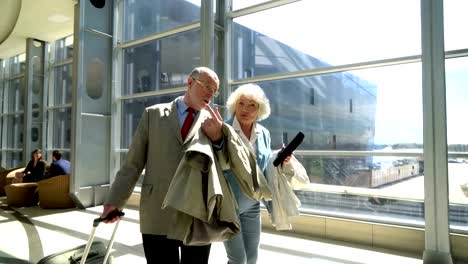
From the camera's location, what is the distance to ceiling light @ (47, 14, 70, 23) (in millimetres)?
7422

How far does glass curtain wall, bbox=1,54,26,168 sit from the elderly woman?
1075 centimetres

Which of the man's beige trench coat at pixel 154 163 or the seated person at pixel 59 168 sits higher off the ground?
the man's beige trench coat at pixel 154 163

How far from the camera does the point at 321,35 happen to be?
4668 mm

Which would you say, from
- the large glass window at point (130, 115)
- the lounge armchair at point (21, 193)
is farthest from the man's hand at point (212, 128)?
the lounge armchair at point (21, 193)

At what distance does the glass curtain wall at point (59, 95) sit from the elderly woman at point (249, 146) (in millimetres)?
8134

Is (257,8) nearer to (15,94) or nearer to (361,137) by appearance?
(361,137)

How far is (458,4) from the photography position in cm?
366

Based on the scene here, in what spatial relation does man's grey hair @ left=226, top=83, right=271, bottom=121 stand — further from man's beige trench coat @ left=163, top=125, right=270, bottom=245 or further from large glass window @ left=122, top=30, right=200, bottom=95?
large glass window @ left=122, top=30, right=200, bottom=95

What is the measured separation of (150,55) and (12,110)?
7.12m

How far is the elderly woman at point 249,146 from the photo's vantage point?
1688 mm

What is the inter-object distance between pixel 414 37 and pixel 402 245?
2326 millimetres

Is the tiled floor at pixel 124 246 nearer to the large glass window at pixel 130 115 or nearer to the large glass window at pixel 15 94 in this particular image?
the large glass window at pixel 130 115

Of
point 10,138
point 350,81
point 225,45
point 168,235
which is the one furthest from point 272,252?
point 10,138

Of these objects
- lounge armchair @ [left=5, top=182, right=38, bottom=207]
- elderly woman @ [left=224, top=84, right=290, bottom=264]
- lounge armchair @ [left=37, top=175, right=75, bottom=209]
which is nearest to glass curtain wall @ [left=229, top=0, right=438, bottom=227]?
elderly woman @ [left=224, top=84, right=290, bottom=264]
